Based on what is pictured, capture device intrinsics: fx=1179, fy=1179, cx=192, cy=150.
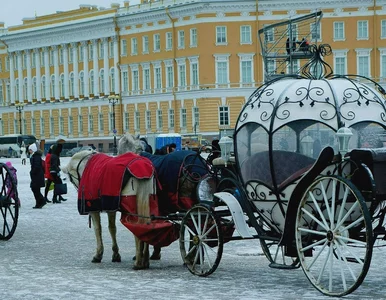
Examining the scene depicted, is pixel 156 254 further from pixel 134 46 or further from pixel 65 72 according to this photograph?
pixel 65 72

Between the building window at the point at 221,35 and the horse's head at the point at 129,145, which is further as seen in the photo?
the building window at the point at 221,35

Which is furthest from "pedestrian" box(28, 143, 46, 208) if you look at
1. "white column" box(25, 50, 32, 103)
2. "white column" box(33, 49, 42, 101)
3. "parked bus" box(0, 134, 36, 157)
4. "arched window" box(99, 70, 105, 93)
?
"white column" box(25, 50, 32, 103)

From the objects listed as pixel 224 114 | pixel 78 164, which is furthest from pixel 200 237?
pixel 224 114

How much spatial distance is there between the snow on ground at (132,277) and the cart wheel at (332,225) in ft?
0.75

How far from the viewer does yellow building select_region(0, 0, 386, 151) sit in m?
67.6

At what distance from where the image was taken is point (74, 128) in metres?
79.2

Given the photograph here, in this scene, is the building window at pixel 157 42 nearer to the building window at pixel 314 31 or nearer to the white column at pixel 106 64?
the white column at pixel 106 64

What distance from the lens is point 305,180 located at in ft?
27.4

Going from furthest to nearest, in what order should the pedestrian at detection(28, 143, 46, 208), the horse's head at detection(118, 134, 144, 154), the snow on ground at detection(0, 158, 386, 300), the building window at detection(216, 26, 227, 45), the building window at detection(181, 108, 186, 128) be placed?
1. the building window at detection(181, 108, 186, 128)
2. the building window at detection(216, 26, 227, 45)
3. the pedestrian at detection(28, 143, 46, 208)
4. the horse's head at detection(118, 134, 144, 154)
5. the snow on ground at detection(0, 158, 386, 300)

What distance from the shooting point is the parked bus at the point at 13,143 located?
76938mm

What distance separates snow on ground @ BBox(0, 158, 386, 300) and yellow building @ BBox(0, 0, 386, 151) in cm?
4899

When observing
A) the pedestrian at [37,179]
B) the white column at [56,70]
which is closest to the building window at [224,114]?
the white column at [56,70]

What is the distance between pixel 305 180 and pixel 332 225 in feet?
1.38

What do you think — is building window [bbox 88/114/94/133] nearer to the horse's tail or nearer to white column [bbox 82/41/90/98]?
white column [bbox 82/41/90/98]
